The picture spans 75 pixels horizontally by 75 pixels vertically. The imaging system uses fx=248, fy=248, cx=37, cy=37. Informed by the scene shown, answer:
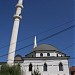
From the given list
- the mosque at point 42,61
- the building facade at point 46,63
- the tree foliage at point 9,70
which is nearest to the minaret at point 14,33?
the mosque at point 42,61

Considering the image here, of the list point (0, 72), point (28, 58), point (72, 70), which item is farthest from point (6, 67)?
point (72, 70)

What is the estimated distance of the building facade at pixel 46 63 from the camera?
4531 centimetres

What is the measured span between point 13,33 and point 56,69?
33.6 feet

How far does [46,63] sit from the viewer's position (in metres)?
46.1

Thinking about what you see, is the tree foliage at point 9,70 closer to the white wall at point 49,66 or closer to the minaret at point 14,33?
the minaret at point 14,33

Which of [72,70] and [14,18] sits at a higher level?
[14,18]

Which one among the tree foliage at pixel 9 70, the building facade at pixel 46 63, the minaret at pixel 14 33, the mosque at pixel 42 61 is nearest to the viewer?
the tree foliage at pixel 9 70

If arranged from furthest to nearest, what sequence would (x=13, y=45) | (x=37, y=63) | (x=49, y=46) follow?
(x=49, y=46)
(x=37, y=63)
(x=13, y=45)

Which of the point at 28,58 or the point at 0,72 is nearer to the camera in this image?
the point at 0,72

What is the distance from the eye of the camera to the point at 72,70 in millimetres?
51281

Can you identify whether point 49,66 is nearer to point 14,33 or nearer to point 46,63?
point 46,63

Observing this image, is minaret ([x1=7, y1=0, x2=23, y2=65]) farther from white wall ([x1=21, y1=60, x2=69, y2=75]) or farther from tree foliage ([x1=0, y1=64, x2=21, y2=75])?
tree foliage ([x1=0, y1=64, x2=21, y2=75])

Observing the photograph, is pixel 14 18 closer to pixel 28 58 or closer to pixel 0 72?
pixel 28 58

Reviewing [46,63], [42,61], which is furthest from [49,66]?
[42,61]
